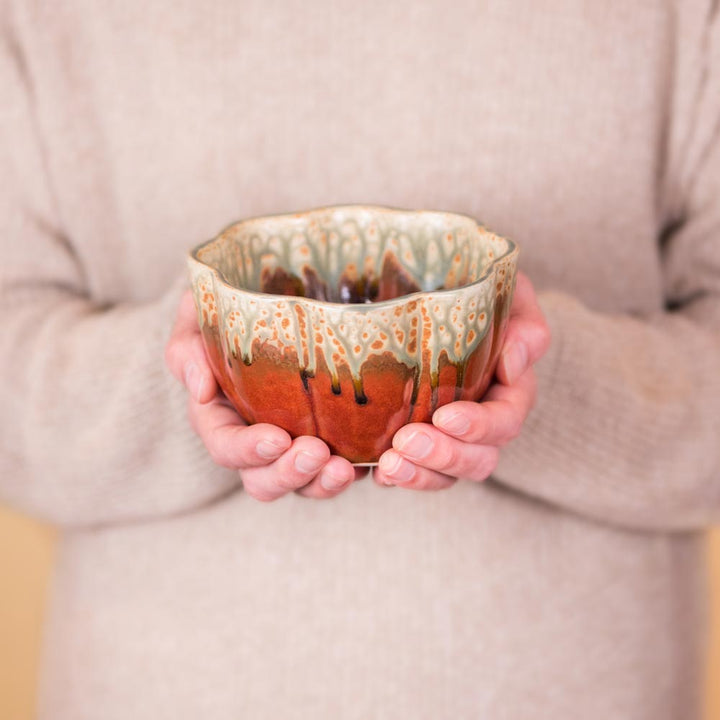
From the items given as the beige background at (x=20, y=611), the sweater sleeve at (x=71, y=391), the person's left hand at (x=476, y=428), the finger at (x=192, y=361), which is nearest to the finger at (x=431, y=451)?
the person's left hand at (x=476, y=428)

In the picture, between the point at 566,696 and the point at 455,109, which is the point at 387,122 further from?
the point at 566,696

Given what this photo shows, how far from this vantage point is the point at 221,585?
29.1 inches

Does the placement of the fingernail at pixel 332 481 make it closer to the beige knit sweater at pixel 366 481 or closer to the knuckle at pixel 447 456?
the knuckle at pixel 447 456

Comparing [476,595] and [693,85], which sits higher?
[693,85]

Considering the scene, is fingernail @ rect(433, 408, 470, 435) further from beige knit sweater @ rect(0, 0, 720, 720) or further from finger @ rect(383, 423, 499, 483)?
beige knit sweater @ rect(0, 0, 720, 720)

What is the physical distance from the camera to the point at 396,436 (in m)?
0.49

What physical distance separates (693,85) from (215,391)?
0.53 m

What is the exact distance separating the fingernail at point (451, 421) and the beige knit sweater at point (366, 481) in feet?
0.71

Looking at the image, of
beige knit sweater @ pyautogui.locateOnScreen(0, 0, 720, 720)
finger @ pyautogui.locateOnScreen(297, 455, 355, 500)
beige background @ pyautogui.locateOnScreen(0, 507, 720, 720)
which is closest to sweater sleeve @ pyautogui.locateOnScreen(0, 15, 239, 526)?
beige knit sweater @ pyautogui.locateOnScreen(0, 0, 720, 720)

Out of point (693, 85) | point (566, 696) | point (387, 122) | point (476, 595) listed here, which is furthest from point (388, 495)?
point (693, 85)

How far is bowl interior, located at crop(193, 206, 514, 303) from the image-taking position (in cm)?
61

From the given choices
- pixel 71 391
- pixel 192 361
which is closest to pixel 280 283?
pixel 192 361

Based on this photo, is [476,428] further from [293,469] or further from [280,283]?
[280,283]

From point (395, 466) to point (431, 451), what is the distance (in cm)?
2
